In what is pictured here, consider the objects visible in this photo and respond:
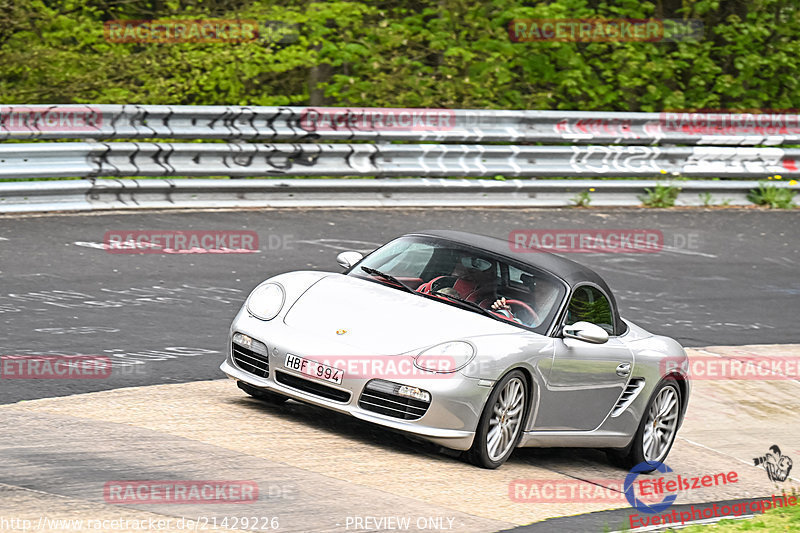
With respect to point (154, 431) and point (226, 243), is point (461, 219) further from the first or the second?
point (154, 431)

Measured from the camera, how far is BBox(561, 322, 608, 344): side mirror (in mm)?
7418

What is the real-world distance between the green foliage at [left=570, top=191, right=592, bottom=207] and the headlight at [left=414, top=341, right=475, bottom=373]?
11520 mm

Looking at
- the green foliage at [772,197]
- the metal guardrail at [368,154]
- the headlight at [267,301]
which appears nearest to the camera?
the headlight at [267,301]

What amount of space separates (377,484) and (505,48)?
52.8 feet

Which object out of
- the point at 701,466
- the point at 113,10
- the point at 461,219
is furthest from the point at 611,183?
the point at 701,466

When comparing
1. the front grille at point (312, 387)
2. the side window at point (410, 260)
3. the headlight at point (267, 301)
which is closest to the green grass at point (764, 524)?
the front grille at point (312, 387)

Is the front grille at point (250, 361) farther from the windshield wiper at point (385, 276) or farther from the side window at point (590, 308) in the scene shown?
the side window at point (590, 308)

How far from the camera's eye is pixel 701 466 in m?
8.45

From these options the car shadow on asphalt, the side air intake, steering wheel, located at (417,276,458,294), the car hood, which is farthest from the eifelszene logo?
steering wheel, located at (417,276,458,294)

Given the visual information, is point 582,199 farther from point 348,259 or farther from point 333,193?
point 348,259

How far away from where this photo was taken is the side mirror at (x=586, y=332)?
7418 millimetres

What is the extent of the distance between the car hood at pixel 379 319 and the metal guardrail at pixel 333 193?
7.18m

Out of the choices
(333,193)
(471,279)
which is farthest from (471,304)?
(333,193)

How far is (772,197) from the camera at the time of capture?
19.7 metres
